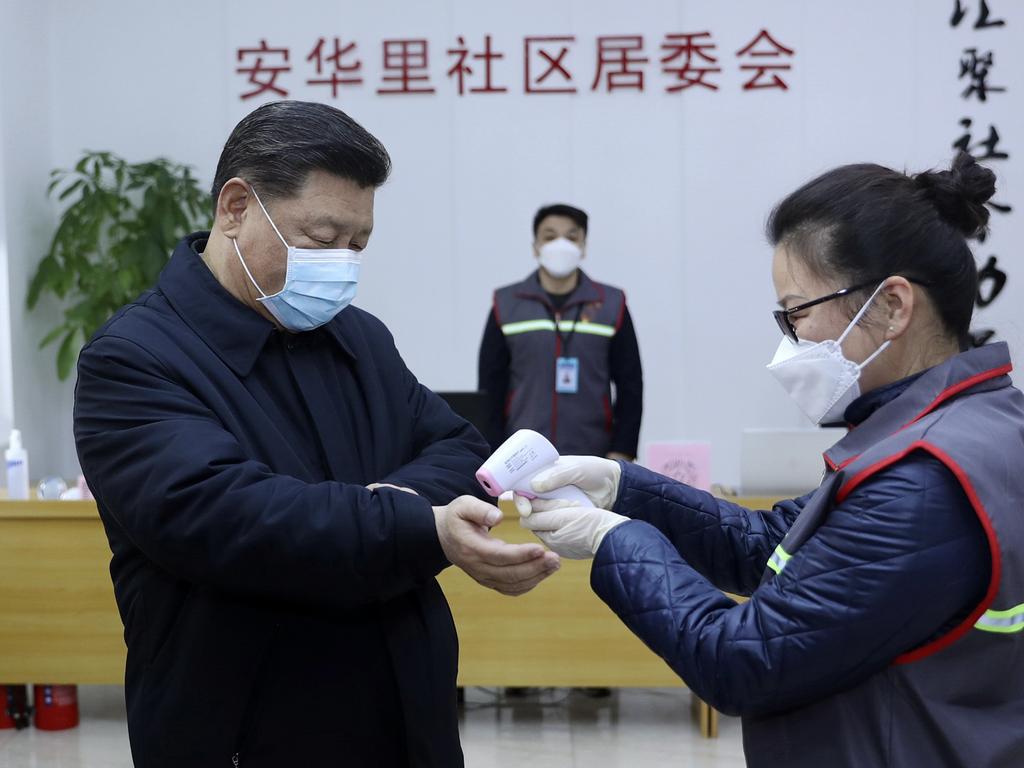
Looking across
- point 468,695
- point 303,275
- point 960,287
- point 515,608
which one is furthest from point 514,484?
point 468,695

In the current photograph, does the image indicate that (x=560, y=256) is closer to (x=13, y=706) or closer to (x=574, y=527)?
(x=13, y=706)

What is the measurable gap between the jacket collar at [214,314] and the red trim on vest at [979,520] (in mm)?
780

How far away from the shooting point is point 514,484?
1596 mm

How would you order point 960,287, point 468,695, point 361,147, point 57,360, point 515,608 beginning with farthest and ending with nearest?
point 57,360
point 468,695
point 515,608
point 361,147
point 960,287

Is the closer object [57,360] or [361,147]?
[361,147]

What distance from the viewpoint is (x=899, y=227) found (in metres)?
1.29

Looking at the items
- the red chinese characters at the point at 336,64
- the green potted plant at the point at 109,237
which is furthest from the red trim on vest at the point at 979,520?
the red chinese characters at the point at 336,64

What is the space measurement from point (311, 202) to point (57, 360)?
421 centimetres

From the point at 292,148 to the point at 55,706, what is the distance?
118 inches

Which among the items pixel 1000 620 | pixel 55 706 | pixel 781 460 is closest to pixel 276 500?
pixel 1000 620

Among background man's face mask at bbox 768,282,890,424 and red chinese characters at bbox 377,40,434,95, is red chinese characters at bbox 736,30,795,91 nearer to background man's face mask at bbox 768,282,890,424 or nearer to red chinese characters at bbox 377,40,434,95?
red chinese characters at bbox 377,40,434,95

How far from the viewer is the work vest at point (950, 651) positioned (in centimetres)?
118

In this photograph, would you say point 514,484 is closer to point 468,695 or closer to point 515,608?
point 515,608

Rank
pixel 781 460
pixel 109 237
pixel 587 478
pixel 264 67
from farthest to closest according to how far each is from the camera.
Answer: pixel 264 67 < pixel 109 237 < pixel 781 460 < pixel 587 478
